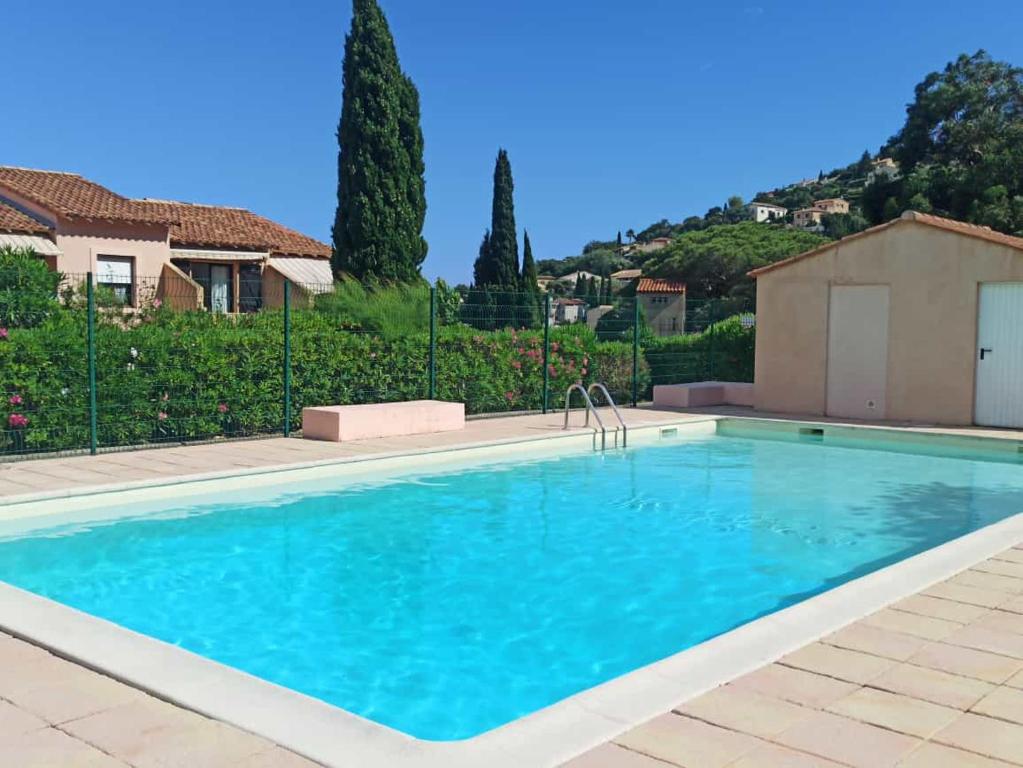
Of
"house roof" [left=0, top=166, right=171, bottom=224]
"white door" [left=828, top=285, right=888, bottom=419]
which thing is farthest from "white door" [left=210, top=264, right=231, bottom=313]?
"white door" [left=828, top=285, right=888, bottom=419]

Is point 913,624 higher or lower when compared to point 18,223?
lower

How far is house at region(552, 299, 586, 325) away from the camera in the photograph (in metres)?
18.7

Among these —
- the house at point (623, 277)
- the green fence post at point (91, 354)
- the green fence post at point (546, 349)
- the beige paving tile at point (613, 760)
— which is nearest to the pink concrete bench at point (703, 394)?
the green fence post at point (546, 349)

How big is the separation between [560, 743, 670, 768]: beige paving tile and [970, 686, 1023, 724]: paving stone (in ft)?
4.80

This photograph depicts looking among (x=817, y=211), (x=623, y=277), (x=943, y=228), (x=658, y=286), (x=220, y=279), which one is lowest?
(x=943, y=228)

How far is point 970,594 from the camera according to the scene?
18.0 ft

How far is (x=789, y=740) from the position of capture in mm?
3467

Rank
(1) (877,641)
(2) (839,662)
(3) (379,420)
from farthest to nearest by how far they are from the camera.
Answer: (3) (379,420)
(1) (877,641)
(2) (839,662)

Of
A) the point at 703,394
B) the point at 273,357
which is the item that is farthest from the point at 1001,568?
the point at 703,394

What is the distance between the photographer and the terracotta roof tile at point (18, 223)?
27.4m

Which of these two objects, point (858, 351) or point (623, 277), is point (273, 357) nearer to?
point (858, 351)

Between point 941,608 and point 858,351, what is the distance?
12322 millimetres

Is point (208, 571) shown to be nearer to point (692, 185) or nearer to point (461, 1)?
point (461, 1)

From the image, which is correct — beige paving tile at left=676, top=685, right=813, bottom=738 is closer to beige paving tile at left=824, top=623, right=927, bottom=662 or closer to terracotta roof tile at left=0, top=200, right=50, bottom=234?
beige paving tile at left=824, top=623, right=927, bottom=662
